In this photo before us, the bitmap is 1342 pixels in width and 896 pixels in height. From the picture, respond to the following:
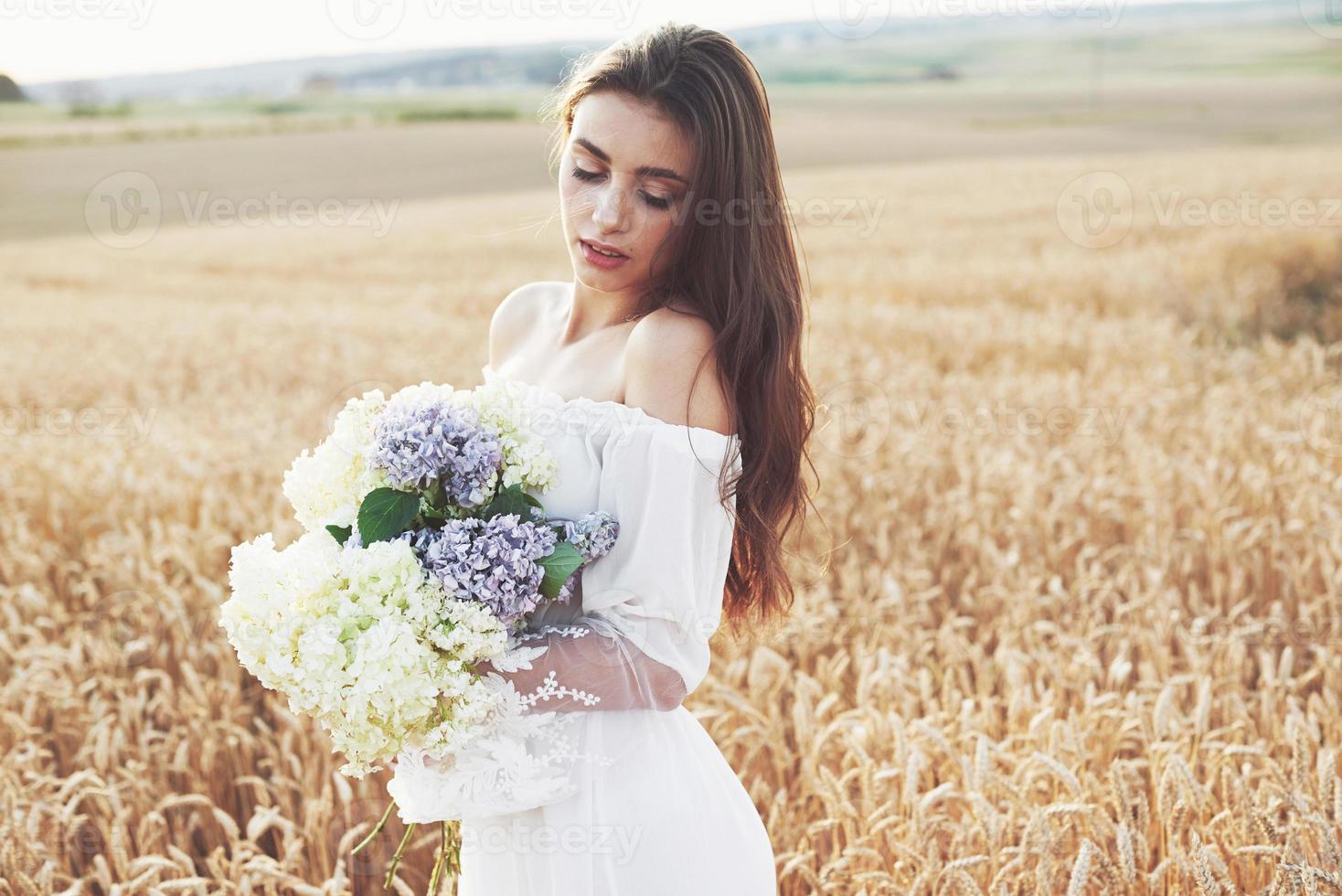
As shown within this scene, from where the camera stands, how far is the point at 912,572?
4406 millimetres

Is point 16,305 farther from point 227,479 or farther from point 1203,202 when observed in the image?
point 1203,202

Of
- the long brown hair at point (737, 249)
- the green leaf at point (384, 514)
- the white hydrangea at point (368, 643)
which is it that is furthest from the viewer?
the long brown hair at point (737, 249)

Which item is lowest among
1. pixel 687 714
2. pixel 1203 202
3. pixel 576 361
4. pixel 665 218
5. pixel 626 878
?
pixel 626 878

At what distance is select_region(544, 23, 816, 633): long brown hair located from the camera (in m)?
1.95

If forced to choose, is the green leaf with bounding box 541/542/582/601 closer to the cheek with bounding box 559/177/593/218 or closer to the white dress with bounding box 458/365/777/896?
the white dress with bounding box 458/365/777/896

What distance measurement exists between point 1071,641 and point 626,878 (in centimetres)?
236

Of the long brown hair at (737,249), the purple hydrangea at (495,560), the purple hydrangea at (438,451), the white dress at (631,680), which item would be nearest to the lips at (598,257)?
the long brown hair at (737,249)

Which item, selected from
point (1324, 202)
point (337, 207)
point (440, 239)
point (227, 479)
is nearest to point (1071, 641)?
point (227, 479)

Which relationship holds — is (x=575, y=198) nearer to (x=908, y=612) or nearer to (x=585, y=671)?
(x=585, y=671)

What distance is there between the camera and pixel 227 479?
19.5 feet

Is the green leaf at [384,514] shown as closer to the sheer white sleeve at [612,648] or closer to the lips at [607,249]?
the sheer white sleeve at [612,648]

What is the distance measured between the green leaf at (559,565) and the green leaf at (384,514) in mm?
249

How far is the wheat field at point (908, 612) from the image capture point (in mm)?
2775

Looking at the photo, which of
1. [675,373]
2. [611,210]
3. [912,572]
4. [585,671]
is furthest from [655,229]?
[912,572]
